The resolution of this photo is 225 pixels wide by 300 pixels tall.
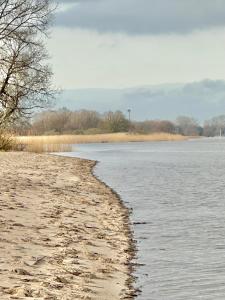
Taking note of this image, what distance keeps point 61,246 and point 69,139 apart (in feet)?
245

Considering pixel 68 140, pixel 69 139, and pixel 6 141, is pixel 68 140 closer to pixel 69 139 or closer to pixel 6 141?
pixel 69 139

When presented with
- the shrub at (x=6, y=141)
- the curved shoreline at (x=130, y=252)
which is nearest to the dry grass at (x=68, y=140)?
the shrub at (x=6, y=141)

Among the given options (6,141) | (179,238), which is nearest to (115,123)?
(6,141)

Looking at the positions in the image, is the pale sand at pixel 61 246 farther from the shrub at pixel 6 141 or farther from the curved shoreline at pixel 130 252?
the shrub at pixel 6 141

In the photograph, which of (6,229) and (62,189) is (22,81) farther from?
(6,229)

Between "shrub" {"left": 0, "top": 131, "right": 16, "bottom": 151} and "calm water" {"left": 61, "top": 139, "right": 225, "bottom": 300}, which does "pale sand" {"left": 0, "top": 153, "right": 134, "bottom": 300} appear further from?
"shrub" {"left": 0, "top": 131, "right": 16, "bottom": 151}

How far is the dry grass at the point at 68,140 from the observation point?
55375 millimetres

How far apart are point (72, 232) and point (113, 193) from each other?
10756mm

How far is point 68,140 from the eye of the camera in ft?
275

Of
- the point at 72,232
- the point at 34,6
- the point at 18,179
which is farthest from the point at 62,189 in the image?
the point at 34,6

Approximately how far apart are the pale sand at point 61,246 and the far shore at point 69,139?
35.5 m

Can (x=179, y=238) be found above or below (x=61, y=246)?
below

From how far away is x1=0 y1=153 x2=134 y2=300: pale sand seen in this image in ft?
26.9

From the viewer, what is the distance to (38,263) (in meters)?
9.40
